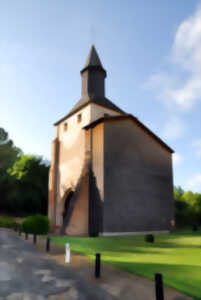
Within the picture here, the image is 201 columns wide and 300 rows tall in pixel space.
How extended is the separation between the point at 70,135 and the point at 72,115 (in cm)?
259

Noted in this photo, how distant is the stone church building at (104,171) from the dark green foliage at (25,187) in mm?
11780

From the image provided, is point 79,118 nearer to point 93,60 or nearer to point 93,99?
point 93,99

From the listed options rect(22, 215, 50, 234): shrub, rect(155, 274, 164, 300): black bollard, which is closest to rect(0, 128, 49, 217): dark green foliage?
rect(22, 215, 50, 234): shrub

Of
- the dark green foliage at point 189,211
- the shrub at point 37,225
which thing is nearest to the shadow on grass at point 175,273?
the shrub at point 37,225

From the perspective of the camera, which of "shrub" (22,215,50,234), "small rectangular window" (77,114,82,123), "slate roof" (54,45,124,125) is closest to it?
"shrub" (22,215,50,234)

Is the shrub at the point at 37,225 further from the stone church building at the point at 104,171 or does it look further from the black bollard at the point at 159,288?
the black bollard at the point at 159,288

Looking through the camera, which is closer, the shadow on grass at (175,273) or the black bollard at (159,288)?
the black bollard at (159,288)

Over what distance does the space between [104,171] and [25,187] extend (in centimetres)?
2282

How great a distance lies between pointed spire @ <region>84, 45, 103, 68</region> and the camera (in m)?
28.7

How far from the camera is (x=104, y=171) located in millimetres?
20797

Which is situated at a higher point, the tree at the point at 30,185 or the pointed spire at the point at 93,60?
the pointed spire at the point at 93,60

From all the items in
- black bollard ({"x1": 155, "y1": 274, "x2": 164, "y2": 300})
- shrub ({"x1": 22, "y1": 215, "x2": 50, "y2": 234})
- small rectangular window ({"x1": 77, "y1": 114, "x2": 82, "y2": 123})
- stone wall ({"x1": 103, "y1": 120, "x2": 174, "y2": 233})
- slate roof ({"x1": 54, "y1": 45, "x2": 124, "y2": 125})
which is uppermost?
slate roof ({"x1": 54, "y1": 45, "x2": 124, "y2": 125})

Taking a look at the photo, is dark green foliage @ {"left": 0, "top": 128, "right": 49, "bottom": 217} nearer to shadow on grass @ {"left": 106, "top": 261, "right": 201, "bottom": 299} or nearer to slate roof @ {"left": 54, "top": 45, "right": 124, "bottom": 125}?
slate roof @ {"left": 54, "top": 45, "right": 124, "bottom": 125}

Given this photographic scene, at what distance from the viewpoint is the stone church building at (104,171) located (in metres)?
20.4
